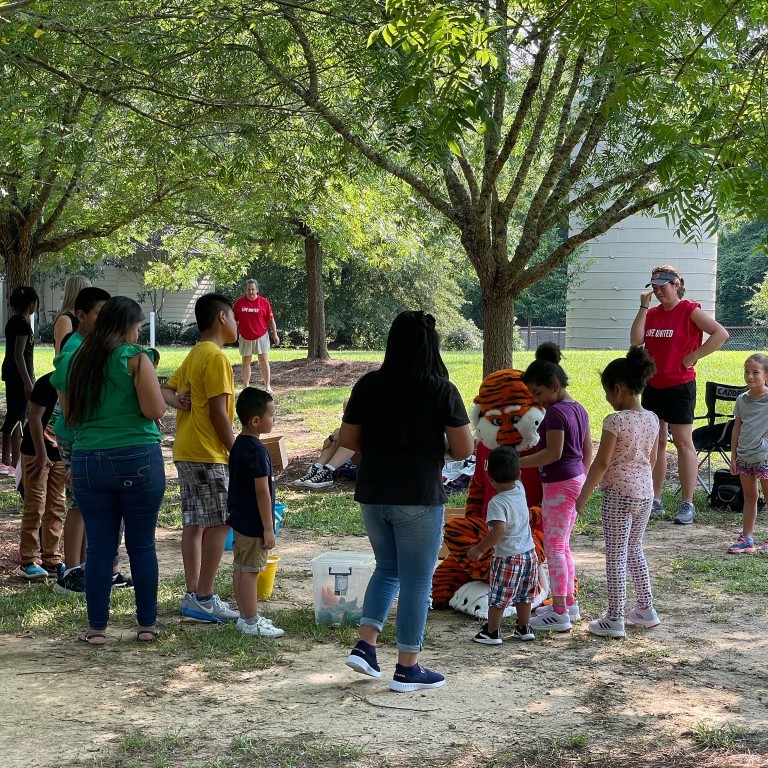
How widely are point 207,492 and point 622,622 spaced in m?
2.42

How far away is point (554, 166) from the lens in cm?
1012

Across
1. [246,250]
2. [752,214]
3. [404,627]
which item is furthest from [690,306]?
[246,250]

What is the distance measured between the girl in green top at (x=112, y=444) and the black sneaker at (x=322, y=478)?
4.98 meters

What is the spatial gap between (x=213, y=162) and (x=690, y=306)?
16.7ft

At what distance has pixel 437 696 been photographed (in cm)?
470

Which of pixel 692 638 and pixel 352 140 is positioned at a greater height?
pixel 352 140

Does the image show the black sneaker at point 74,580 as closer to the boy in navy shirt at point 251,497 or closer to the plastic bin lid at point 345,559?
the boy in navy shirt at point 251,497

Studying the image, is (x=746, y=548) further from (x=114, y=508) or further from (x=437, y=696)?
(x=114, y=508)

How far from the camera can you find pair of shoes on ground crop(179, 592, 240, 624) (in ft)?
19.1

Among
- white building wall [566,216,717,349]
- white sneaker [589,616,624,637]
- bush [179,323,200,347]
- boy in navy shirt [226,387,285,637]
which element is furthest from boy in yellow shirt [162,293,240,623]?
bush [179,323,200,347]

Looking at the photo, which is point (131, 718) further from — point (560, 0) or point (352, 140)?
point (352, 140)

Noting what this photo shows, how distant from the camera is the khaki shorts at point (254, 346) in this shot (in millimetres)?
17453

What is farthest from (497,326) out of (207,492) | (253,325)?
(253,325)

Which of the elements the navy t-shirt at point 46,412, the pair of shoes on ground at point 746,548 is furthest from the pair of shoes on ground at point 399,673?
the pair of shoes on ground at point 746,548
